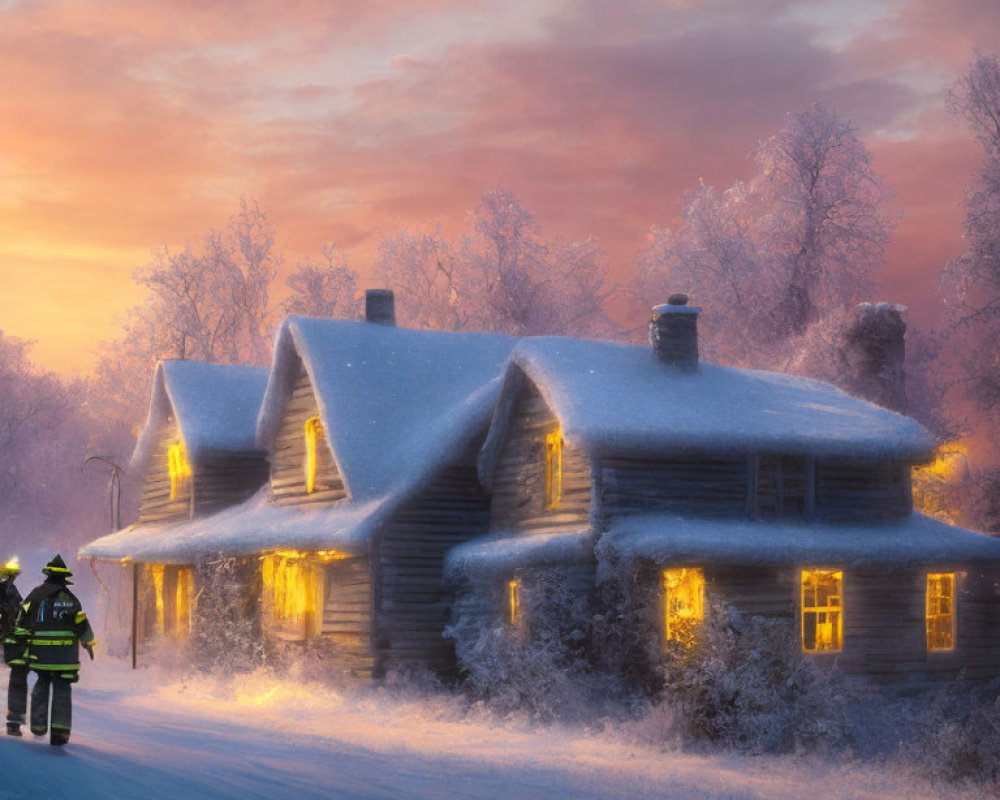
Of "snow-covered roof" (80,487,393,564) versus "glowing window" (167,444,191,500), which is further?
"glowing window" (167,444,191,500)

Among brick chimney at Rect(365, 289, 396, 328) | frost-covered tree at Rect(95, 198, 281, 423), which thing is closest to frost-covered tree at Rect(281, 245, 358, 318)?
frost-covered tree at Rect(95, 198, 281, 423)

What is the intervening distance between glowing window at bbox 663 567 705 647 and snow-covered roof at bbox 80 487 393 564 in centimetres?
582

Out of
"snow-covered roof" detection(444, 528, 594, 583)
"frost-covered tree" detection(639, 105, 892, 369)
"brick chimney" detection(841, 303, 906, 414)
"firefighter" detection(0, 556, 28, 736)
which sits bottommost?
"firefighter" detection(0, 556, 28, 736)

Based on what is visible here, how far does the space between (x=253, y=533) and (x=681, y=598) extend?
9911 millimetres

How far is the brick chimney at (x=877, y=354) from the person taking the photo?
38.2m

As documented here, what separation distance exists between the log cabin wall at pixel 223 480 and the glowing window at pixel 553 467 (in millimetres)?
11574

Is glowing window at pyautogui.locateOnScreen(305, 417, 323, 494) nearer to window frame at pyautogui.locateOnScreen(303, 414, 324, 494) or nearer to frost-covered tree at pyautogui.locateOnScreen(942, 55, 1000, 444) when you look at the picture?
window frame at pyautogui.locateOnScreen(303, 414, 324, 494)

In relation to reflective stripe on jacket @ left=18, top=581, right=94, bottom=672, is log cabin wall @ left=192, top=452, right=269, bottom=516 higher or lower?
higher

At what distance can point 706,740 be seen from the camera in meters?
18.8

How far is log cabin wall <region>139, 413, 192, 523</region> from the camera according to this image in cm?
3712

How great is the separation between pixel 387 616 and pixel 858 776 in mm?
13191

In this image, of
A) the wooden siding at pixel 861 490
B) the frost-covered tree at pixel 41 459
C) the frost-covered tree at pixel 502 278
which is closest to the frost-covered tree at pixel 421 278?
the frost-covered tree at pixel 502 278

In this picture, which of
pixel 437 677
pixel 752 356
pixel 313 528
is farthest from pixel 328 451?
pixel 752 356

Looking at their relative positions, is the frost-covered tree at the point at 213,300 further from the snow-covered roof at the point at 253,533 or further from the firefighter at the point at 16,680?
the firefighter at the point at 16,680
